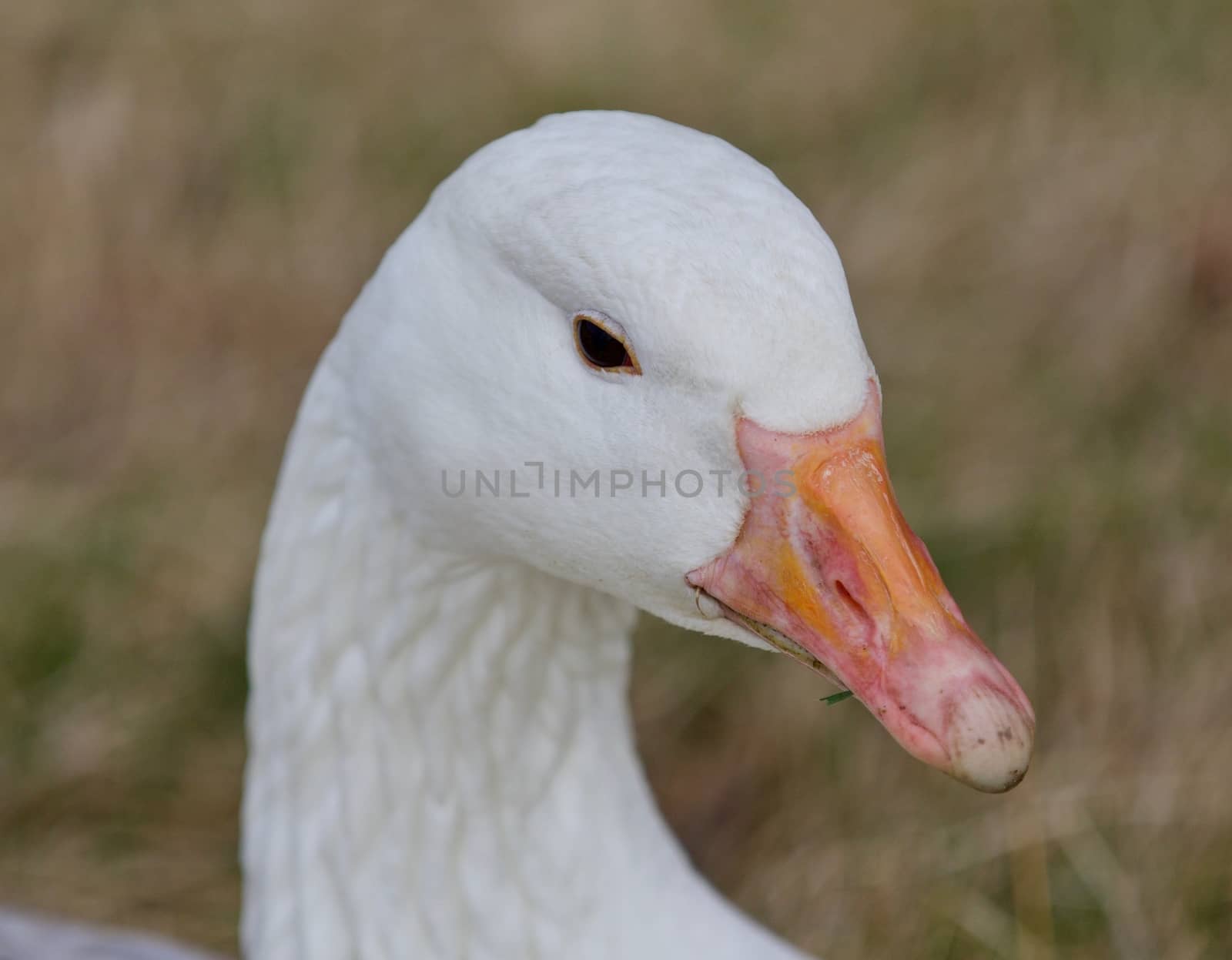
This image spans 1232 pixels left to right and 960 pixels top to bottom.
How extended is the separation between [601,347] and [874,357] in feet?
10.3

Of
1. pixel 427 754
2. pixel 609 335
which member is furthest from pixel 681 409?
pixel 427 754

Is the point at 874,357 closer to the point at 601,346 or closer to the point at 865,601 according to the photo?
the point at 601,346

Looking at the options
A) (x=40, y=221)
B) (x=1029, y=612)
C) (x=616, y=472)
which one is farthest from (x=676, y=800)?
(x=40, y=221)

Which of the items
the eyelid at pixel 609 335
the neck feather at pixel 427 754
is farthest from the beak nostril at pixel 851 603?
the neck feather at pixel 427 754

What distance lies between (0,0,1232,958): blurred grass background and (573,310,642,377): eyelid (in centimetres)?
190

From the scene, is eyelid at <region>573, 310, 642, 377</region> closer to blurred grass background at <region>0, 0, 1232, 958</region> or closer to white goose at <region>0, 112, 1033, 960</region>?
white goose at <region>0, 112, 1033, 960</region>

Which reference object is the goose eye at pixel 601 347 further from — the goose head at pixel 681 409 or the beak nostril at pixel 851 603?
the beak nostril at pixel 851 603

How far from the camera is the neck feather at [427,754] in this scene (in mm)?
2148

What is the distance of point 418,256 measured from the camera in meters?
1.90

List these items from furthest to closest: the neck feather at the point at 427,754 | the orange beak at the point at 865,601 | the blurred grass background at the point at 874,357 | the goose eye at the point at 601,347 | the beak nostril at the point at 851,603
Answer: the blurred grass background at the point at 874,357
the neck feather at the point at 427,754
the goose eye at the point at 601,347
the beak nostril at the point at 851,603
the orange beak at the point at 865,601

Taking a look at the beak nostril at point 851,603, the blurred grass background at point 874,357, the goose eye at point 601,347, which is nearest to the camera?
the beak nostril at point 851,603

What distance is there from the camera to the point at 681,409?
167 cm

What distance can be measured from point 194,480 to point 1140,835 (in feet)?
9.49

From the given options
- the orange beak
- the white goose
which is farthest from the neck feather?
the orange beak
